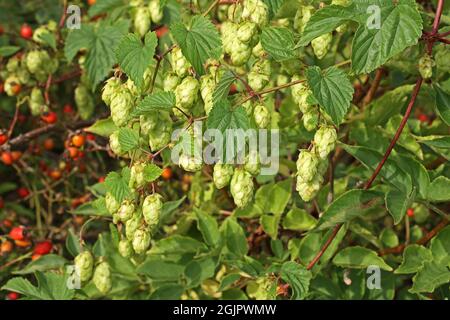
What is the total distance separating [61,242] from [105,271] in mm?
835

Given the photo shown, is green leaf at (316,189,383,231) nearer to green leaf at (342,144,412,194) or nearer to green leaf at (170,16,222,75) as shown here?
green leaf at (342,144,412,194)

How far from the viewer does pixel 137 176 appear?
1368mm

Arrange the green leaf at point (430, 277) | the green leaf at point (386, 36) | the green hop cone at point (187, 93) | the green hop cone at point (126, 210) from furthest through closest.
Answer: the green leaf at point (430, 277), the green hop cone at point (126, 210), the green hop cone at point (187, 93), the green leaf at point (386, 36)

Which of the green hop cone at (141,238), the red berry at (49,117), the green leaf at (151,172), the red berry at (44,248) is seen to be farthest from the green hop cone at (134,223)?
the red berry at (49,117)

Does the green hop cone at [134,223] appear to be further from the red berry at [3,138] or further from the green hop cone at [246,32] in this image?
the red berry at [3,138]

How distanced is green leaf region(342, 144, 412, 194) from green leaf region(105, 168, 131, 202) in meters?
0.53

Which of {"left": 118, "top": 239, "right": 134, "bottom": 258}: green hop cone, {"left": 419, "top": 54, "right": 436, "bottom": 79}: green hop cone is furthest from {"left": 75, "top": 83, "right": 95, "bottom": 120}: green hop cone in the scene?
{"left": 419, "top": 54, "right": 436, "bottom": 79}: green hop cone

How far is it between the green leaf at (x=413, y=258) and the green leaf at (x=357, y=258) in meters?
0.06

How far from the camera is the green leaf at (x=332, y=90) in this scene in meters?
1.25

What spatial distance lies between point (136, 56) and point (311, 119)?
370 millimetres

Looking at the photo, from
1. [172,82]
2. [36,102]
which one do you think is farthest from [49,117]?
[172,82]

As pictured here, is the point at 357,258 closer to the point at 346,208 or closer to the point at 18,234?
the point at 346,208

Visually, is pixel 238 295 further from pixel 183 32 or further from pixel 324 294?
pixel 183 32
